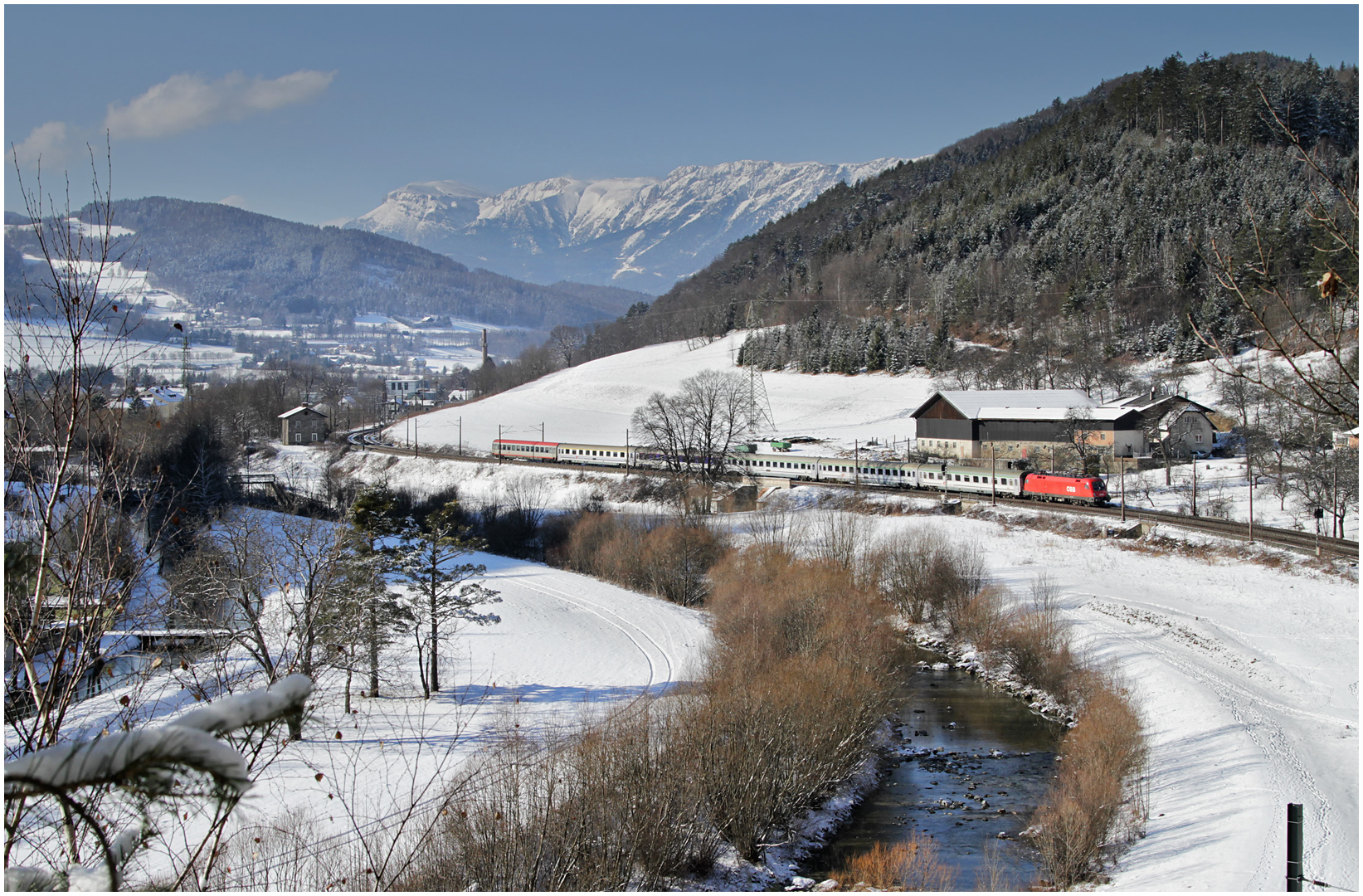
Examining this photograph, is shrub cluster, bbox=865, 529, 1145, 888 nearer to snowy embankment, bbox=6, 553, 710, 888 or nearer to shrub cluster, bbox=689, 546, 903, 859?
shrub cluster, bbox=689, 546, 903, 859

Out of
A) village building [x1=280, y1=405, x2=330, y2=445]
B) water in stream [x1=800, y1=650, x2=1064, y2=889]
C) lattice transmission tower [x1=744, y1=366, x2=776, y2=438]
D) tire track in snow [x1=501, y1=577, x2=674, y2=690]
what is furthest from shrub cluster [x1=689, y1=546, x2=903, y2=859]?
village building [x1=280, y1=405, x2=330, y2=445]

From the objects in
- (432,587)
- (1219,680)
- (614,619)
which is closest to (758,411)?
(614,619)

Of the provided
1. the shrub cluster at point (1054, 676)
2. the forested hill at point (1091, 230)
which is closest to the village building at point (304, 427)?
the forested hill at point (1091, 230)

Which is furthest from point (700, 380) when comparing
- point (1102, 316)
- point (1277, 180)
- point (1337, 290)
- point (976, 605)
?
point (1337, 290)

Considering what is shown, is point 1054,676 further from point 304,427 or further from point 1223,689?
point 304,427

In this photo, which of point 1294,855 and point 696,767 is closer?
point 1294,855

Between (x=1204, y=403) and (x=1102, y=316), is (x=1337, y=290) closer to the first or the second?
(x=1204, y=403)
